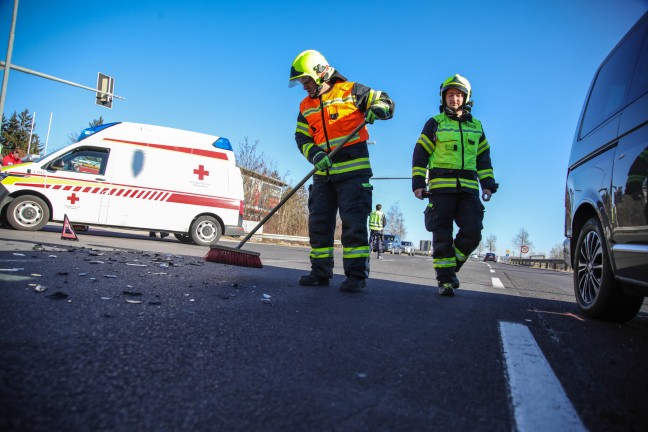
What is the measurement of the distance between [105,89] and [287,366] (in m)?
18.3

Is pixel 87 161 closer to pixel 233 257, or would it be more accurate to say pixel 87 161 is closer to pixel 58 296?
pixel 233 257

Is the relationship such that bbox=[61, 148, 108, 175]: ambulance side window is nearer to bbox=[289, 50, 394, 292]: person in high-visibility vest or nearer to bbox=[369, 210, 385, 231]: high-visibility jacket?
bbox=[289, 50, 394, 292]: person in high-visibility vest

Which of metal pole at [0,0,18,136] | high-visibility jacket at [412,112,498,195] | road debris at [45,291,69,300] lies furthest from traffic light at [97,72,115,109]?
road debris at [45,291,69,300]

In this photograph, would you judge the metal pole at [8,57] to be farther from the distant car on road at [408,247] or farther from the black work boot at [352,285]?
the distant car on road at [408,247]

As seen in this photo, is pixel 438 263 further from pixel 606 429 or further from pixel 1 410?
pixel 1 410

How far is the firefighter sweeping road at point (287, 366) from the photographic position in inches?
41.6

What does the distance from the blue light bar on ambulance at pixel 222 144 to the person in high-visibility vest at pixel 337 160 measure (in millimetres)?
6788

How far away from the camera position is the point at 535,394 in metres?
A: 1.35

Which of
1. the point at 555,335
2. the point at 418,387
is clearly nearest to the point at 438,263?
the point at 555,335

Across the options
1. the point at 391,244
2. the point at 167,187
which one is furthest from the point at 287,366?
the point at 391,244

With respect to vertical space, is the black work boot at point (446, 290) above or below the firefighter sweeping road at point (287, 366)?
above

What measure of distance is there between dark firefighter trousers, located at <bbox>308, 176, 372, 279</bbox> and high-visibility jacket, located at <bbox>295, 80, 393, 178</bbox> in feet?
0.39

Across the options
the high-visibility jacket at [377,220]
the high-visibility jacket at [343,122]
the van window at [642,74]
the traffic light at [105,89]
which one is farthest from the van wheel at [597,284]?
the traffic light at [105,89]

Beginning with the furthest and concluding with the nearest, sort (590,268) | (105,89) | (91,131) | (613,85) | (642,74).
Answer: (105,89) → (91,131) → (590,268) → (613,85) → (642,74)
